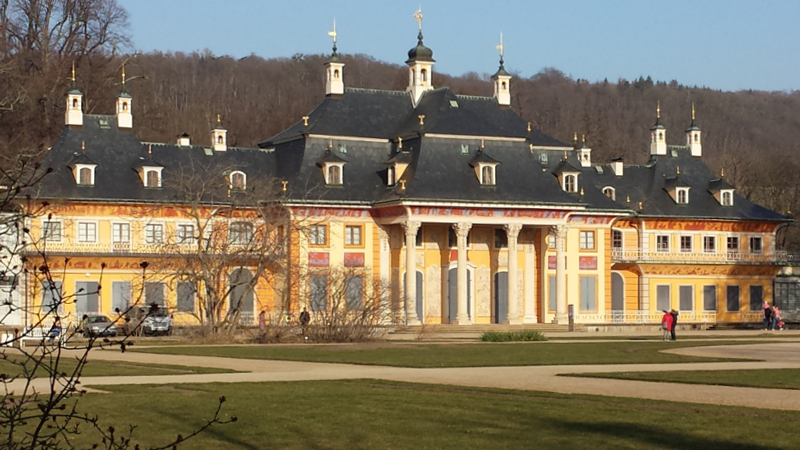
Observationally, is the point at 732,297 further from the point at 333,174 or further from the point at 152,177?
the point at 152,177

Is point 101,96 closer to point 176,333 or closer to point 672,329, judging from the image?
point 176,333

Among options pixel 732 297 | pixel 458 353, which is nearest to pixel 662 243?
pixel 732 297

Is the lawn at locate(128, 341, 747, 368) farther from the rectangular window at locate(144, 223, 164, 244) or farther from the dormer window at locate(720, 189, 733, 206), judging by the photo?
the dormer window at locate(720, 189, 733, 206)

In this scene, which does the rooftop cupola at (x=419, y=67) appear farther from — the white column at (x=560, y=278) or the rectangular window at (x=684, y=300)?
the rectangular window at (x=684, y=300)

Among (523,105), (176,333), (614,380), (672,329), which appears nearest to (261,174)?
(176,333)

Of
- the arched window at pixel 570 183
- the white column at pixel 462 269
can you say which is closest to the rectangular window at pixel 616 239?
the arched window at pixel 570 183

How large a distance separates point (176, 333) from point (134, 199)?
36.2 feet

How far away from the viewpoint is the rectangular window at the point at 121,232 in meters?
62.2

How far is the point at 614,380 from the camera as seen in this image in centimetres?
2684

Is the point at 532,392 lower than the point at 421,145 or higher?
lower

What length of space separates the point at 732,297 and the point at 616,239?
25.1 feet

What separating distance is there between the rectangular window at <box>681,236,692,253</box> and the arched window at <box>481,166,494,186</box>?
49.3 ft

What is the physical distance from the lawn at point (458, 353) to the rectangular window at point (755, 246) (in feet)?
110

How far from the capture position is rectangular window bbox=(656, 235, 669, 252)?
74000mm
